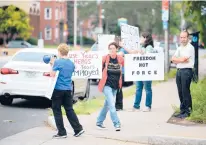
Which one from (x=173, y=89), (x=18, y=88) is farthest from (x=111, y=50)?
(x=173, y=89)

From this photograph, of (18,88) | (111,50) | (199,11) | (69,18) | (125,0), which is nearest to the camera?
(111,50)

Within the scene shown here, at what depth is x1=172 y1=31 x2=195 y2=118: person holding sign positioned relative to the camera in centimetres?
1084

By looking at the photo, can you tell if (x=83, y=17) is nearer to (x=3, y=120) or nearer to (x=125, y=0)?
(x=125, y=0)

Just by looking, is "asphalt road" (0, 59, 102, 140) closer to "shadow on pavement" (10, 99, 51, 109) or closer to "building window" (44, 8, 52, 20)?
"shadow on pavement" (10, 99, 51, 109)

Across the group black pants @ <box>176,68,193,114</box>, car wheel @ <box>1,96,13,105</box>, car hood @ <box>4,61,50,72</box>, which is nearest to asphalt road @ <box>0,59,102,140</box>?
car wheel @ <box>1,96,13,105</box>

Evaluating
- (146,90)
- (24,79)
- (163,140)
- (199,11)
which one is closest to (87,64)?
(146,90)

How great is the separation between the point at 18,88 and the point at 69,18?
3135 inches

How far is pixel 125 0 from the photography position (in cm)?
4409

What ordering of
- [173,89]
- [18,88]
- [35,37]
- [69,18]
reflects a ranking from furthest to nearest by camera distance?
[69,18], [35,37], [173,89], [18,88]

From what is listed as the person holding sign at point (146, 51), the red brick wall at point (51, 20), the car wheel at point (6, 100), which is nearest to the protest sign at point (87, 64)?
the person holding sign at point (146, 51)

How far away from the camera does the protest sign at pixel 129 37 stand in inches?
459

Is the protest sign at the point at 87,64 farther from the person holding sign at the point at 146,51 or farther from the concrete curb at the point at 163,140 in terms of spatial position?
the concrete curb at the point at 163,140

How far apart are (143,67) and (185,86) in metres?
1.46

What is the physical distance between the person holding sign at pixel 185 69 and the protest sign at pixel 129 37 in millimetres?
1223
